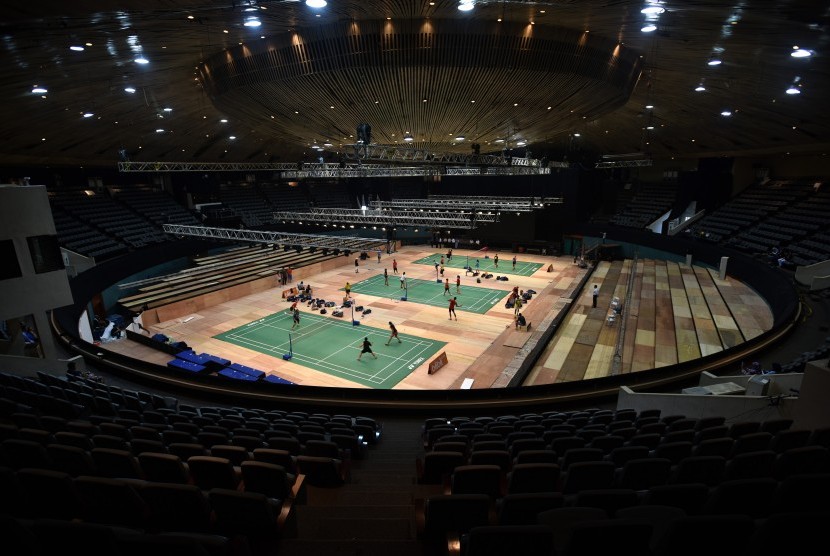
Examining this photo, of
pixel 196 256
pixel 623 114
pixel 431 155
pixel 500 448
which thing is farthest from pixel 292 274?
pixel 500 448

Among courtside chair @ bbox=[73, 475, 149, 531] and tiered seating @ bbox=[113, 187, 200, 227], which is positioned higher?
courtside chair @ bbox=[73, 475, 149, 531]

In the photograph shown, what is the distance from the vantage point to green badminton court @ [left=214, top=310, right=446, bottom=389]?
15.7m

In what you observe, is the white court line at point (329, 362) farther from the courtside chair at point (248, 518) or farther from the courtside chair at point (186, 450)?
the courtside chair at point (248, 518)

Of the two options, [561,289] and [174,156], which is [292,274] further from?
[561,289]

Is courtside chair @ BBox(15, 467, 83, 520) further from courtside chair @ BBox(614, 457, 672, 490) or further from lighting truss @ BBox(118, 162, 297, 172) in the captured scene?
lighting truss @ BBox(118, 162, 297, 172)

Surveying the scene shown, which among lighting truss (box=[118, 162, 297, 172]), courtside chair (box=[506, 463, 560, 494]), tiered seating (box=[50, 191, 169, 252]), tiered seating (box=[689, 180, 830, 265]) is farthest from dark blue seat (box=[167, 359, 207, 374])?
tiered seating (box=[689, 180, 830, 265])

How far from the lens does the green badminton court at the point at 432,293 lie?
23.9 m

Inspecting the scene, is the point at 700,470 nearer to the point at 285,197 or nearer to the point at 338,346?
the point at 338,346

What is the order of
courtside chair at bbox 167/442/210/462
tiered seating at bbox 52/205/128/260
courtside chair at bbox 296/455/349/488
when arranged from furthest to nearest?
tiered seating at bbox 52/205/128/260 < courtside chair at bbox 296/455/349/488 < courtside chair at bbox 167/442/210/462

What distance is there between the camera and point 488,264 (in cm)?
3522

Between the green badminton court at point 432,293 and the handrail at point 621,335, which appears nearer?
the handrail at point 621,335

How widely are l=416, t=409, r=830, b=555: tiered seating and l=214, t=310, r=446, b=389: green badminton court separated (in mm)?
9610

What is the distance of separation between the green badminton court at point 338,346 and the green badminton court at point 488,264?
48.2 ft

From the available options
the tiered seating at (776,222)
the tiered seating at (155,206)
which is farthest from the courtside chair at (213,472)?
the tiered seating at (155,206)
